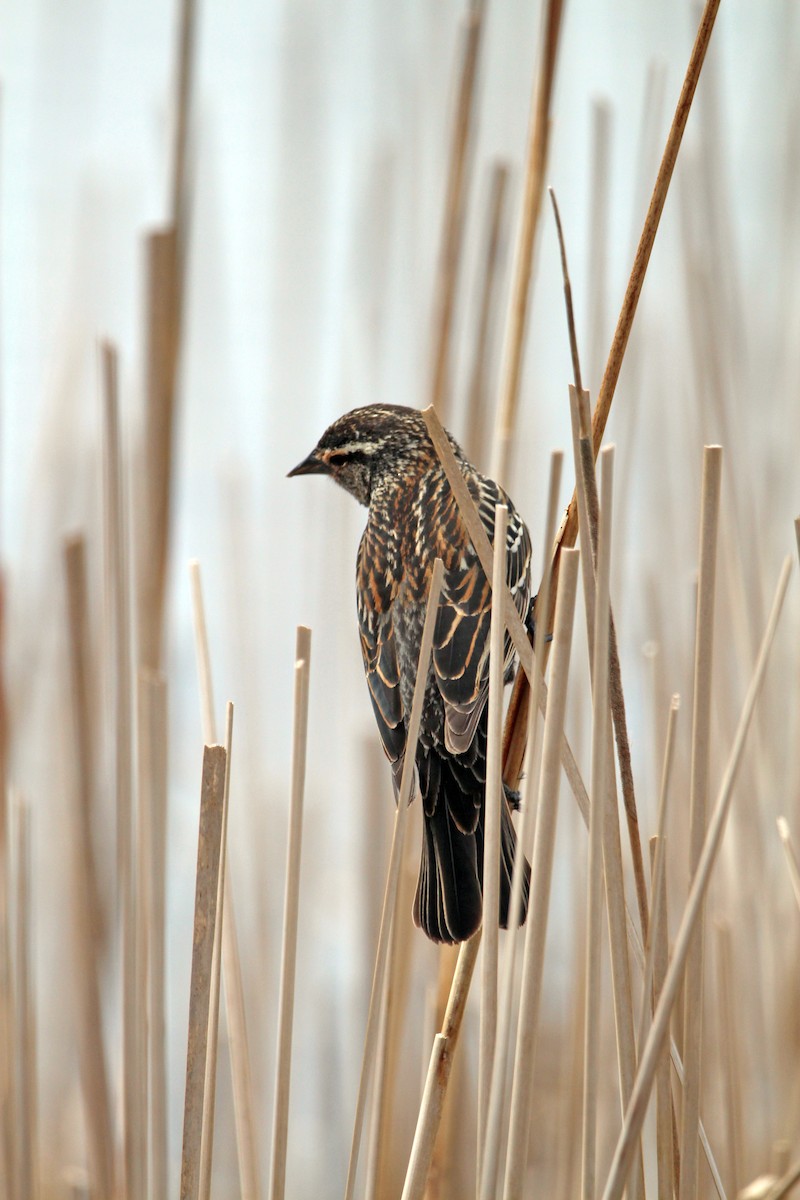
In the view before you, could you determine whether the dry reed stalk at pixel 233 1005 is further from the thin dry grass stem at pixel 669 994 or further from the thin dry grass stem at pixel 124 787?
the thin dry grass stem at pixel 669 994

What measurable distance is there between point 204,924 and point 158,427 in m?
0.83

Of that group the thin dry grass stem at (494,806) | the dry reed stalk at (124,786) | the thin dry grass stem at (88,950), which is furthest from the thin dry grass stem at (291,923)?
the thin dry grass stem at (88,950)

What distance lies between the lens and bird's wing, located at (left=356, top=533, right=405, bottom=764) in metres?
1.45

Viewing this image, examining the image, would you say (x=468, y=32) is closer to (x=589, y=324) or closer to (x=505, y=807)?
(x=589, y=324)

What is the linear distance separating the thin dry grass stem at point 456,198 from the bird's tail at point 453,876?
62 centimetres

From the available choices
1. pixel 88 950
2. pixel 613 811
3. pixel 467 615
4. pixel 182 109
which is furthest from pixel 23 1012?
pixel 182 109

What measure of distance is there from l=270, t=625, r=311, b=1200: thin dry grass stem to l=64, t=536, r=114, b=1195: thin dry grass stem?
2.01 ft

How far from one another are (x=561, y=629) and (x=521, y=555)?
2.52ft

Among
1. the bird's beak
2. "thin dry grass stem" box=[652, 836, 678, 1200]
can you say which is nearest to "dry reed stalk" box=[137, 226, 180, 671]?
the bird's beak

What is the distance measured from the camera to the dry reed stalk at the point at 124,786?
126 cm

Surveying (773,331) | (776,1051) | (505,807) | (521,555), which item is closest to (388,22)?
(773,331)

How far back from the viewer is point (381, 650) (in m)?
1.57

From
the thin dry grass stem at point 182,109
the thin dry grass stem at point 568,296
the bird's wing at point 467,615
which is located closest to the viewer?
the thin dry grass stem at point 568,296

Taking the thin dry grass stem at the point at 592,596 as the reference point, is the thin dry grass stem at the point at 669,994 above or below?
below
